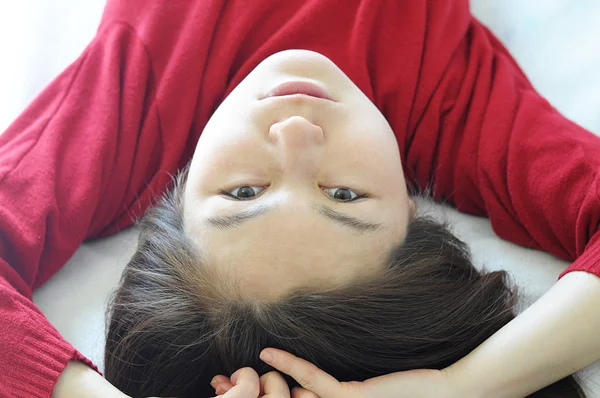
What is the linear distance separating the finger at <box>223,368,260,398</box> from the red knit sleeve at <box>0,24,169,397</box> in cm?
21

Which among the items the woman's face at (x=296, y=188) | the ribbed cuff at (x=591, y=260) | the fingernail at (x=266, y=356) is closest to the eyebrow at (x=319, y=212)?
the woman's face at (x=296, y=188)

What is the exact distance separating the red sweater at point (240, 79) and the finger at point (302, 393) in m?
0.43

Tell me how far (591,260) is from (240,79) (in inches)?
23.7

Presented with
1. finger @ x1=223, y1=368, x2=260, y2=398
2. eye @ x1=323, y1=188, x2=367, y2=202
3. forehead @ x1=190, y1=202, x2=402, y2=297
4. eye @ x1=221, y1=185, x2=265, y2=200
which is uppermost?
eye @ x1=221, y1=185, x2=265, y2=200

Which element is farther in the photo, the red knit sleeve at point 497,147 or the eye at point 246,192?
the red knit sleeve at point 497,147

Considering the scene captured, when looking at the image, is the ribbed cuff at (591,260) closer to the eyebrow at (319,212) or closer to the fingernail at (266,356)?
the eyebrow at (319,212)

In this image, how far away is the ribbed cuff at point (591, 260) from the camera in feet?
2.56

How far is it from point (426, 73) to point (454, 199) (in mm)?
219

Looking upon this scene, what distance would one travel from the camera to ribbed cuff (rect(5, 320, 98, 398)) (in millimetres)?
707

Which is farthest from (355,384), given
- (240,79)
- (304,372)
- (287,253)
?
(240,79)

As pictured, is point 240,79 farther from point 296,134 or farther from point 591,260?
point 591,260

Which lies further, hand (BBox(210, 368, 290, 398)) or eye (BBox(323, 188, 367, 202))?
eye (BBox(323, 188, 367, 202))

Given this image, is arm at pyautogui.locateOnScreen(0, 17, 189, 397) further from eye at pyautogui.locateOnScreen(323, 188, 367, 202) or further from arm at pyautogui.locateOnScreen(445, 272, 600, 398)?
arm at pyautogui.locateOnScreen(445, 272, 600, 398)

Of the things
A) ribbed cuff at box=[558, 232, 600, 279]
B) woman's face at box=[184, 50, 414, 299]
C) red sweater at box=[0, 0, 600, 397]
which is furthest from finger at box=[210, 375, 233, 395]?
ribbed cuff at box=[558, 232, 600, 279]
